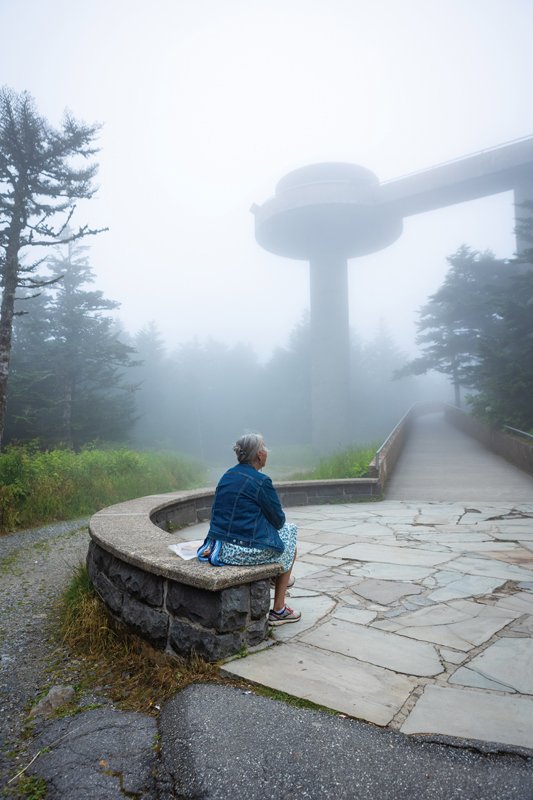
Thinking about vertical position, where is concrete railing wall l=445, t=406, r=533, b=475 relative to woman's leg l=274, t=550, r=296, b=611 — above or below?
below

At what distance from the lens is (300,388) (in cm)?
5069

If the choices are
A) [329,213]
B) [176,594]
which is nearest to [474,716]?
[176,594]

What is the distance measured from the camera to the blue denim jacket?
326 centimetres

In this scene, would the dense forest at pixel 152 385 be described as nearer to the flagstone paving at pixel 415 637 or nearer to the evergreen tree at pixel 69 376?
the evergreen tree at pixel 69 376

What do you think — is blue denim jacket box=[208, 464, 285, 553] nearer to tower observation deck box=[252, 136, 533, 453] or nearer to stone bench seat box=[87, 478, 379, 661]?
stone bench seat box=[87, 478, 379, 661]

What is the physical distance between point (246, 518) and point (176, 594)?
24.7 inches

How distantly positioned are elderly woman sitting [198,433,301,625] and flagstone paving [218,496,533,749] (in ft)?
1.89

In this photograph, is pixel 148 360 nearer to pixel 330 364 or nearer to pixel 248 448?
pixel 330 364

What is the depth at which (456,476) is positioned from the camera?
40.2 feet

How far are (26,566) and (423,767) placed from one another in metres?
5.36

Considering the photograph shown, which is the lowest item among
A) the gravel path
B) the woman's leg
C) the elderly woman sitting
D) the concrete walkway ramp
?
the concrete walkway ramp

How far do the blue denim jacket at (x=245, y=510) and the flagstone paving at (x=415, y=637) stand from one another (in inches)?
26.8

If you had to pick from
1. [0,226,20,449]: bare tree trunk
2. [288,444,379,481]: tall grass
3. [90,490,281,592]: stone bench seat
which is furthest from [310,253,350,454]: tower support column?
[90,490,281,592]: stone bench seat

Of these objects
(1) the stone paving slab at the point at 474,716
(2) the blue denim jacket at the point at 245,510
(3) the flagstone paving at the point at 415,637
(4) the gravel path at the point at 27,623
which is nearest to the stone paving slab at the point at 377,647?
(3) the flagstone paving at the point at 415,637
